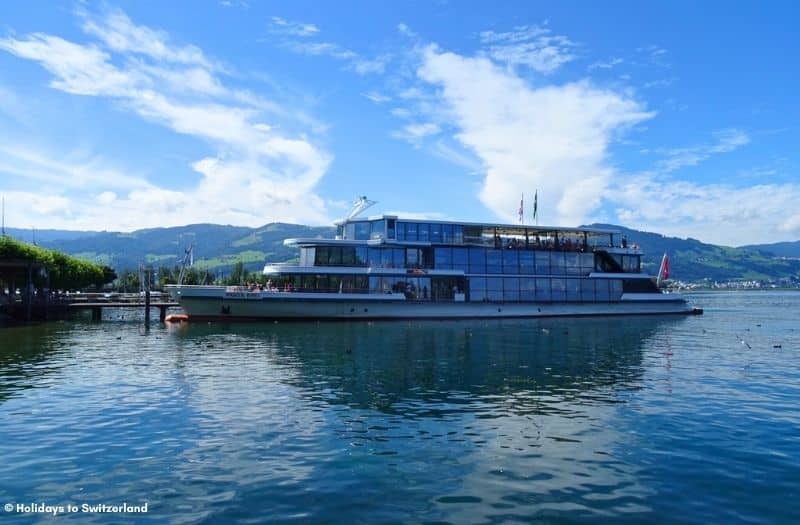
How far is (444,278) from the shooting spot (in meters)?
53.8

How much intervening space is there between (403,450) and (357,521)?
377 cm

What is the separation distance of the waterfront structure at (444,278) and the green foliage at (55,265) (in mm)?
21839

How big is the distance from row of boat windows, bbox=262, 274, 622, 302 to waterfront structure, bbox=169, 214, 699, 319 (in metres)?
0.09

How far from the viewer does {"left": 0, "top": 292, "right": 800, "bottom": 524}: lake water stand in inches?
394

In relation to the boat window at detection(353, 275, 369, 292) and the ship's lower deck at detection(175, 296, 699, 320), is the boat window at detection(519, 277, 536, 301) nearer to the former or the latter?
the ship's lower deck at detection(175, 296, 699, 320)

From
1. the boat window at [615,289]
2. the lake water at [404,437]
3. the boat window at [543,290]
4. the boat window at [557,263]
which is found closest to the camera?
the lake water at [404,437]

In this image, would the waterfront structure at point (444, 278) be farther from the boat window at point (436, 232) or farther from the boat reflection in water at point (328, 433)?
the boat reflection in water at point (328, 433)

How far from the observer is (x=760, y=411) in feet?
54.9

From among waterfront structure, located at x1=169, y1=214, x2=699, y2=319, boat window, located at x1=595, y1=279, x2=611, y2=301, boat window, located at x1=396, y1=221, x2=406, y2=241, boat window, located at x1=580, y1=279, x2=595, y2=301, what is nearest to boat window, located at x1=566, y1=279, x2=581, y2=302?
waterfront structure, located at x1=169, y1=214, x2=699, y2=319

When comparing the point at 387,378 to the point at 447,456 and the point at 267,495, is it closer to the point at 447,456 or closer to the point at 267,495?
the point at 447,456

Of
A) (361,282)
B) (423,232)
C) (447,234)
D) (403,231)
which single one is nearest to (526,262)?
(447,234)

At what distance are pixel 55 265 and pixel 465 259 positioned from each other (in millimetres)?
48737

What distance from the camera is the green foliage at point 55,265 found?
57.3 meters

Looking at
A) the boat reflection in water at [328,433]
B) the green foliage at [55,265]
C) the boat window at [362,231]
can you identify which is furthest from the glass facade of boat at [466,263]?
the green foliage at [55,265]
